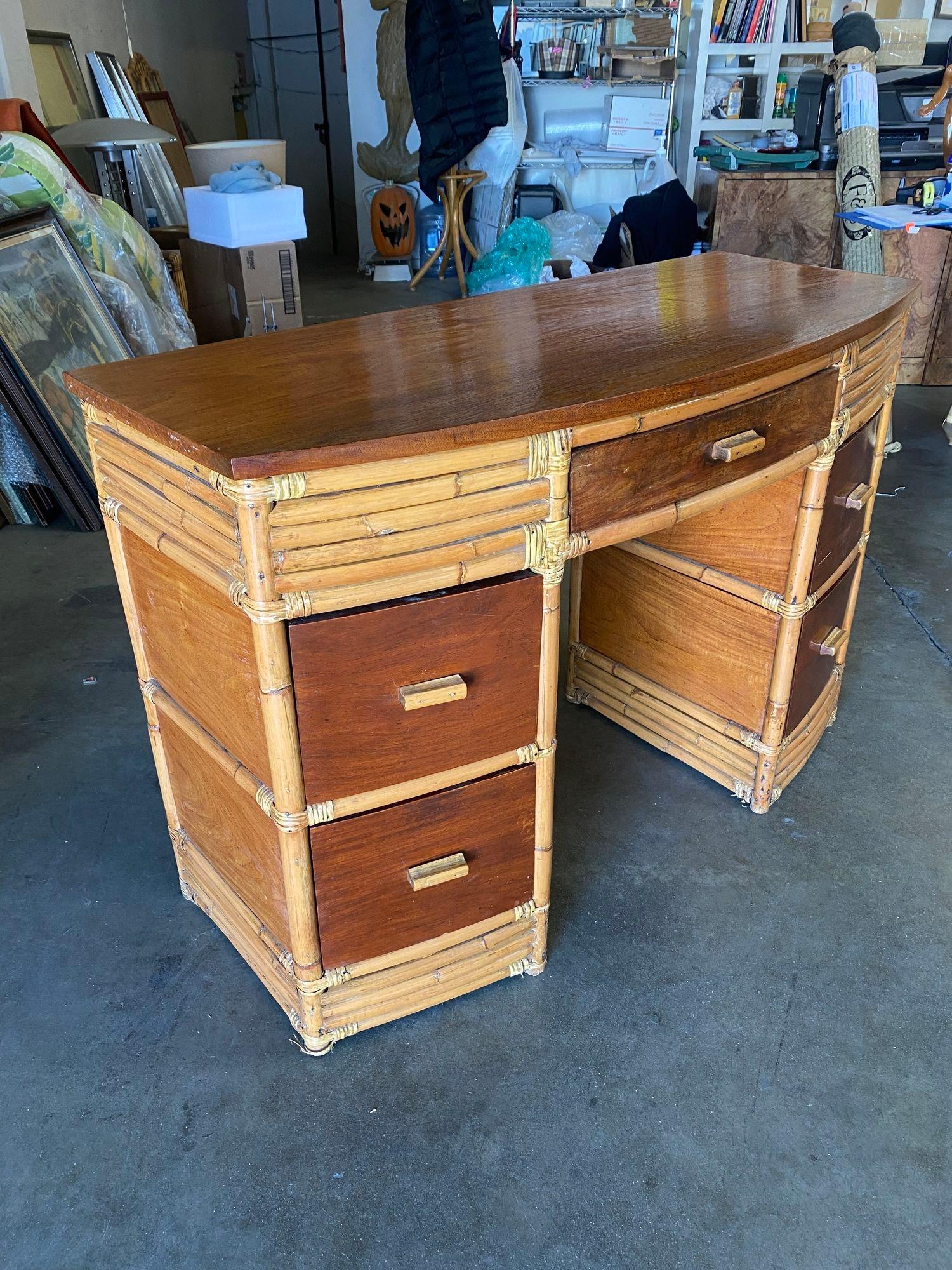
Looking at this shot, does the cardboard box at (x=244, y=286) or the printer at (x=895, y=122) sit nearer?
the cardboard box at (x=244, y=286)

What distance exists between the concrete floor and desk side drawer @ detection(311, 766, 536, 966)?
19 cm

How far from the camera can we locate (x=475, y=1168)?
120 centimetres

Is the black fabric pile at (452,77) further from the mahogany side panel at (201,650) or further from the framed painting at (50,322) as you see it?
the mahogany side panel at (201,650)

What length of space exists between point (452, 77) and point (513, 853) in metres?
5.22

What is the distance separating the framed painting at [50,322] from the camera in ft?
9.55

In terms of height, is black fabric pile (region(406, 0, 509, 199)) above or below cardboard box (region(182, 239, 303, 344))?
above

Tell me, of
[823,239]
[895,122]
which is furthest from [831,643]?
[895,122]

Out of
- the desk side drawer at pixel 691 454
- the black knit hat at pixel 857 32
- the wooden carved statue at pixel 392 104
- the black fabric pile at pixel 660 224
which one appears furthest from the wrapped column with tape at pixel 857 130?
the wooden carved statue at pixel 392 104

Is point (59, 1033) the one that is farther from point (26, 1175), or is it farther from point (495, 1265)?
point (495, 1265)

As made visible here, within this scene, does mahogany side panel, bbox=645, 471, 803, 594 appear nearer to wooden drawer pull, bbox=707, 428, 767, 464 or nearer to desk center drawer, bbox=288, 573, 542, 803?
wooden drawer pull, bbox=707, 428, 767, 464

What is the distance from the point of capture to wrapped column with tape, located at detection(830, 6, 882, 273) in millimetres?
3725

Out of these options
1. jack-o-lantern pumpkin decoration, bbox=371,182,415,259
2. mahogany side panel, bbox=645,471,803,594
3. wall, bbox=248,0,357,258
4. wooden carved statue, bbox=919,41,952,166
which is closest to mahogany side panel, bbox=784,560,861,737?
mahogany side panel, bbox=645,471,803,594

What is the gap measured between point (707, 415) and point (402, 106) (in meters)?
6.03

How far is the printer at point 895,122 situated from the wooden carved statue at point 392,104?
2.81 m
